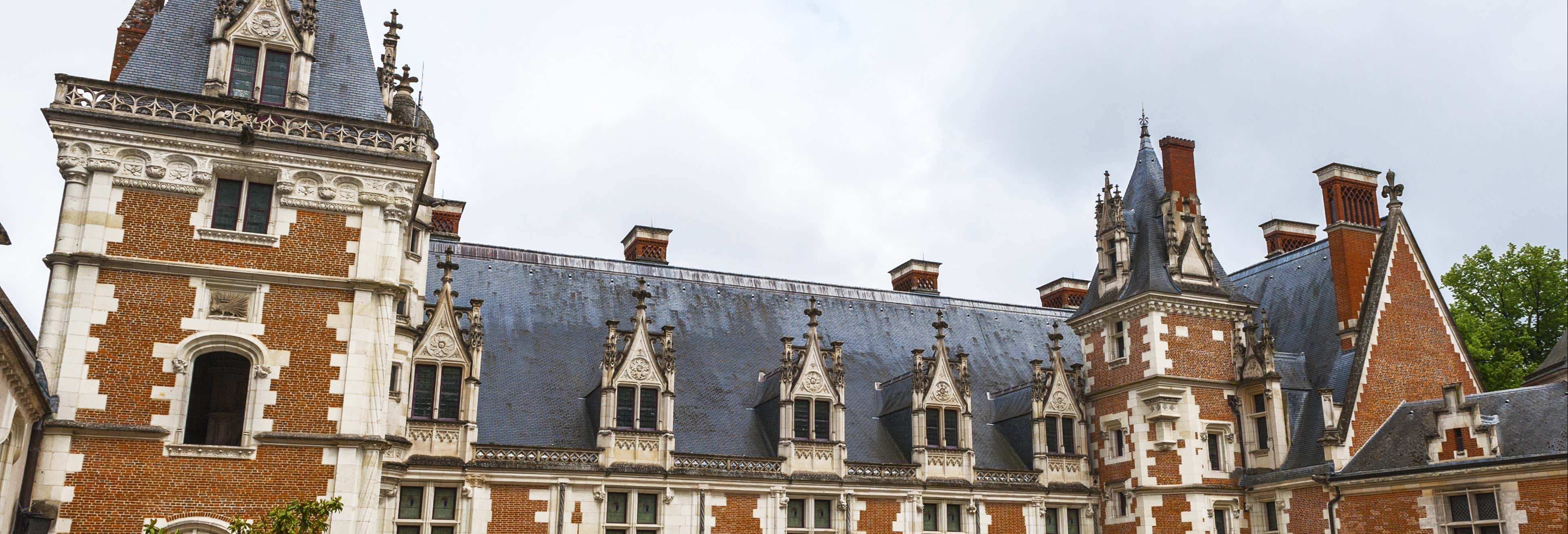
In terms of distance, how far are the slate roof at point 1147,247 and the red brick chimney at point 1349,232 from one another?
2.68 m

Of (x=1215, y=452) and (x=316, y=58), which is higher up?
(x=316, y=58)

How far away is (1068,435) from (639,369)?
39.8ft

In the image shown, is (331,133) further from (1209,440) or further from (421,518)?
(1209,440)

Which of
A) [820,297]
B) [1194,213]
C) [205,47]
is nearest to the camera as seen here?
[205,47]

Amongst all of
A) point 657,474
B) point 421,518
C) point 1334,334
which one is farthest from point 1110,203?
point 421,518

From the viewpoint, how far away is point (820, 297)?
3588 cm

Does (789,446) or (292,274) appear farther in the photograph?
(789,446)

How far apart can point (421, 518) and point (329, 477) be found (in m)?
5.82

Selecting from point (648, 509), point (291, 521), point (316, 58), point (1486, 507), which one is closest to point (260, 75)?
point (316, 58)

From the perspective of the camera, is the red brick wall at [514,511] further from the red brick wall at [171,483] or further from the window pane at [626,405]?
the red brick wall at [171,483]

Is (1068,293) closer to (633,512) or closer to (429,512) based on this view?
(633,512)

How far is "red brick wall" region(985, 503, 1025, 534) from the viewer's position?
3058cm

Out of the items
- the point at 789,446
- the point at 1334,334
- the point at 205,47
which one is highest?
the point at 205,47

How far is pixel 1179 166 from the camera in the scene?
3334 centimetres
